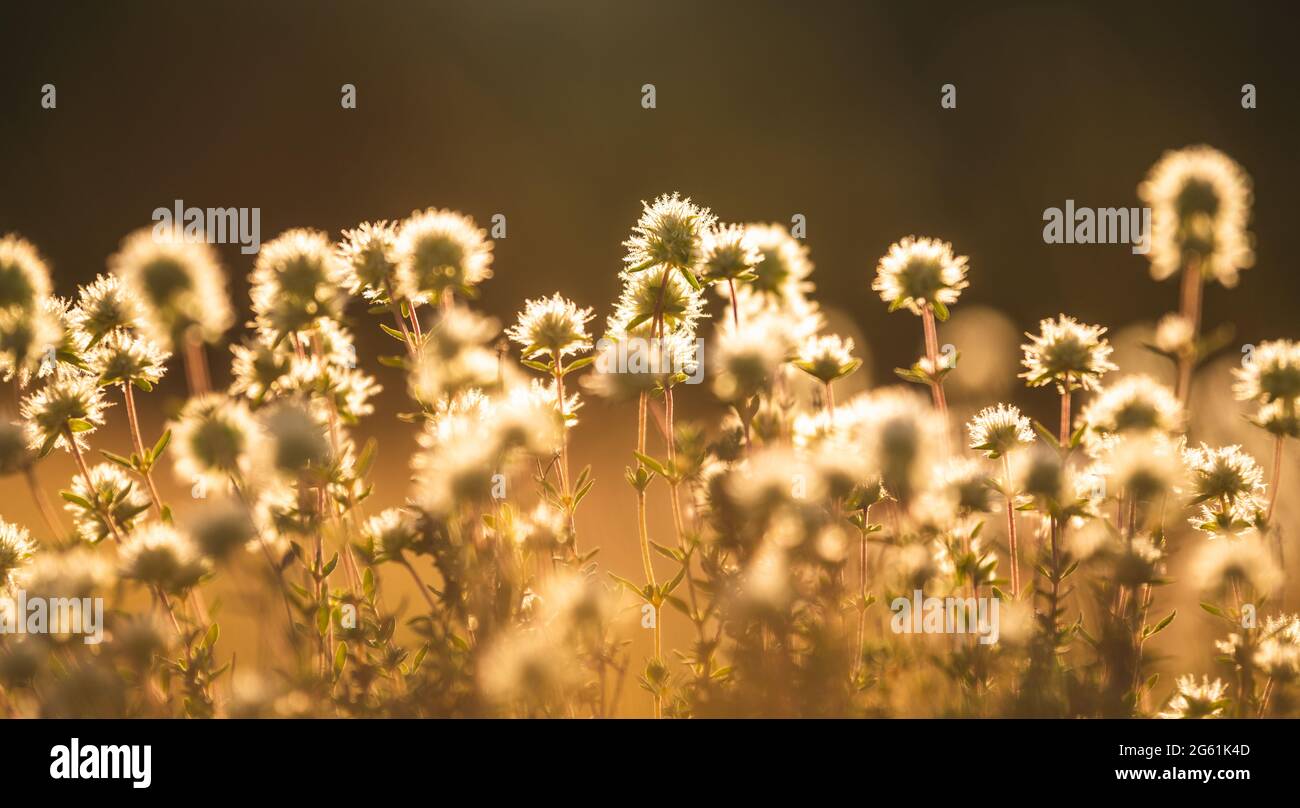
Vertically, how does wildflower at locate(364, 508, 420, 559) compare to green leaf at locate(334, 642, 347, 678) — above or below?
above

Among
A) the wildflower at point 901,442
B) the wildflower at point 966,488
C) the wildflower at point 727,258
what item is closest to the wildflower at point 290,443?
the wildflower at point 727,258

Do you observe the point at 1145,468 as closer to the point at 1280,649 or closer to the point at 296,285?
the point at 1280,649

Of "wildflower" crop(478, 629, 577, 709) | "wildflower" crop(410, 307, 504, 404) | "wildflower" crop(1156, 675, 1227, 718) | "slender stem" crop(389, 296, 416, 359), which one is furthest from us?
"slender stem" crop(389, 296, 416, 359)

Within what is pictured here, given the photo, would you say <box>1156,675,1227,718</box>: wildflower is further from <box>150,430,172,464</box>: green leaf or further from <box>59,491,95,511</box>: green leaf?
<box>59,491,95,511</box>: green leaf

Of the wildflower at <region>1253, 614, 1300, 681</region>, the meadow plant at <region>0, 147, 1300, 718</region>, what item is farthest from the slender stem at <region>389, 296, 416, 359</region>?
the wildflower at <region>1253, 614, 1300, 681</region>

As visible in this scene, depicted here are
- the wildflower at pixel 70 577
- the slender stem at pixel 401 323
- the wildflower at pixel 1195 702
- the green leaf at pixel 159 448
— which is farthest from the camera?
the green leaf at pixel 159 448

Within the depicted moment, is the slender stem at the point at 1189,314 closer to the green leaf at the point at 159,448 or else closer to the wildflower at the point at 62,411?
the green leaf at the point at 159,448
